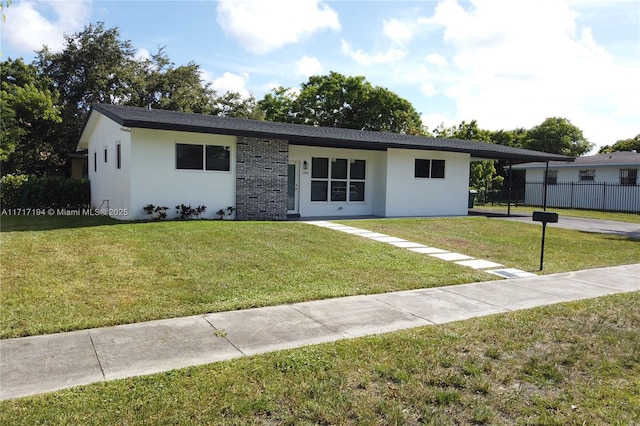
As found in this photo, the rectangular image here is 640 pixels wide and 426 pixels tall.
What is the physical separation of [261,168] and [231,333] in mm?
10355

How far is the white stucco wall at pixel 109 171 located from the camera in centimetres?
1341

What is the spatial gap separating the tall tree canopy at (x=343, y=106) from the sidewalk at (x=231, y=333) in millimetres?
35095

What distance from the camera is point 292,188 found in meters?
16.2

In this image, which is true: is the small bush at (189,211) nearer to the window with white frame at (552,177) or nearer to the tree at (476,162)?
the tree at (476,162)

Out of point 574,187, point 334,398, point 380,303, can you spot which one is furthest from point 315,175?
point 574,187

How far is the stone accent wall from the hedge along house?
1.3 inches

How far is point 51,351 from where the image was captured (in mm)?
4047

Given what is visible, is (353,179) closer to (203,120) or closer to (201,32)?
(203,120)

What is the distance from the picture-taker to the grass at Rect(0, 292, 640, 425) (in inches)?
119

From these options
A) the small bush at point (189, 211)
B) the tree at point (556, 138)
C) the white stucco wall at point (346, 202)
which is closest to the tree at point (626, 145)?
the tree at point (556, 138)

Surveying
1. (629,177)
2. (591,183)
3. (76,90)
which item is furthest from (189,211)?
(629,177)

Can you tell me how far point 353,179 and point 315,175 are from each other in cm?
168

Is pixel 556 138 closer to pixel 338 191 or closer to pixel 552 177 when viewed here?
pixel 552 177

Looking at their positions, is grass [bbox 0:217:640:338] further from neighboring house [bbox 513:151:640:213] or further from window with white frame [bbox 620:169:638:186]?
window with white frame [bbox 620:169:638:186]
